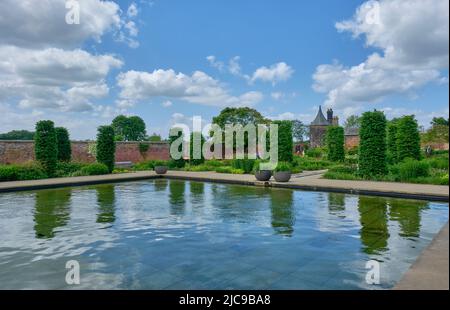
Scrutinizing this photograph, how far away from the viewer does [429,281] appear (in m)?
3.34

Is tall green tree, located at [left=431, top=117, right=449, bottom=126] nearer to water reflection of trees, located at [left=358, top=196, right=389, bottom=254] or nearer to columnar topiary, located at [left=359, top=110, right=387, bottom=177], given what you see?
columnar topiary, located at [left=359, top=110, right=387, bottom=177]

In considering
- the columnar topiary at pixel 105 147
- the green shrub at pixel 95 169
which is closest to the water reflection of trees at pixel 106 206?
the green shrub at pixel 95 169

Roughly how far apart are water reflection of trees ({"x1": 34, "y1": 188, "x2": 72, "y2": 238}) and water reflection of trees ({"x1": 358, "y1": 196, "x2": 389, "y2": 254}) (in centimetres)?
688

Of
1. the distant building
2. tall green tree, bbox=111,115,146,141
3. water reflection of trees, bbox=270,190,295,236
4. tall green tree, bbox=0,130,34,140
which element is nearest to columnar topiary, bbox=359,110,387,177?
water reflection of trees, bbox=270,190,295,236

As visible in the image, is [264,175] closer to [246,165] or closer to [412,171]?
[246,165]

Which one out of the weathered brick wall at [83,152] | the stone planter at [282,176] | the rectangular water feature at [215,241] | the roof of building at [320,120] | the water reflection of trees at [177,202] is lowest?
the rectangular water feature at [215,241]

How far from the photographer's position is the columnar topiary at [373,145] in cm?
1719

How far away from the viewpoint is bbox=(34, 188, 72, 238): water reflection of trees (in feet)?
25.4

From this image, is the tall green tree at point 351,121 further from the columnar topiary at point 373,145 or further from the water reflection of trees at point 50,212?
the water reflection of trees at point 50,212

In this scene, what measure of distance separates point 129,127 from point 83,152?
54.8 m

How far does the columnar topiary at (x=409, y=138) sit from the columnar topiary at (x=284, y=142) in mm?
7629
